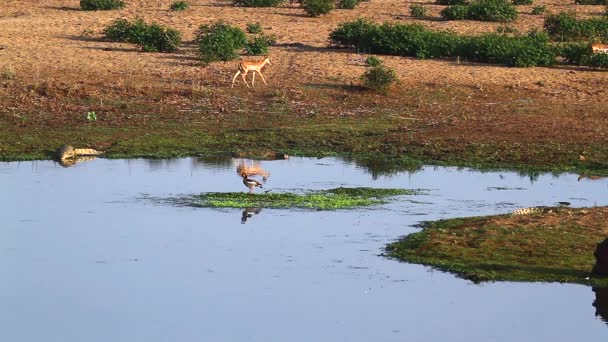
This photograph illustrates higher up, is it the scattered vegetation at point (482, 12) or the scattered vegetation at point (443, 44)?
the scattered vegetation at point (482, 12)

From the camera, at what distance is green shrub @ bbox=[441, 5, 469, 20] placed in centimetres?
3042

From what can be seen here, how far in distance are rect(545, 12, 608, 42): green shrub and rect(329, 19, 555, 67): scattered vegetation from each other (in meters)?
1.59

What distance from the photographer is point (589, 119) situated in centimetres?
2181

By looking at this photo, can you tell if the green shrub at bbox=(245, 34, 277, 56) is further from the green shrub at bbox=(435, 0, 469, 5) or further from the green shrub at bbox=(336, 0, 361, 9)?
the green shrub at bbox=(435, 0, 469, 5)

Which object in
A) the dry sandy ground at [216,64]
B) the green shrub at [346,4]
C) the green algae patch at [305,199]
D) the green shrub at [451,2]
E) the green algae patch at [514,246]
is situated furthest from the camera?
the green shrub at [451,2]

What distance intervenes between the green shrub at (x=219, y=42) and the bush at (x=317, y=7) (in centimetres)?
405

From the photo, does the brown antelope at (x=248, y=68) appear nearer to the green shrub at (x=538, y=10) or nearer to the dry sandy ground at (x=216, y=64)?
the dry sandy ground at (x=216, y=64)

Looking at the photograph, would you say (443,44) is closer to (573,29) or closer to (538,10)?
(573,29)

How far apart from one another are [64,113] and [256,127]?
3.47m

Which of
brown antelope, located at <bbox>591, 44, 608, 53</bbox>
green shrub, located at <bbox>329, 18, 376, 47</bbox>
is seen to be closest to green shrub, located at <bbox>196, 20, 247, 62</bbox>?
green shrub, located at <bbox>329, 18, 376, 47</bbox>

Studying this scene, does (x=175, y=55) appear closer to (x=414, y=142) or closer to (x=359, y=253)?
(x=414, y=142)

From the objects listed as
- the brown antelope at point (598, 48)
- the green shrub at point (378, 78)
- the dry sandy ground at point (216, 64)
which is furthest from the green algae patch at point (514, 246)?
the brown antelope at point (598, 48)

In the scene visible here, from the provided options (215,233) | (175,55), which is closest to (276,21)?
(175,55)

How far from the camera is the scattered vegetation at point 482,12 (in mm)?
30328
